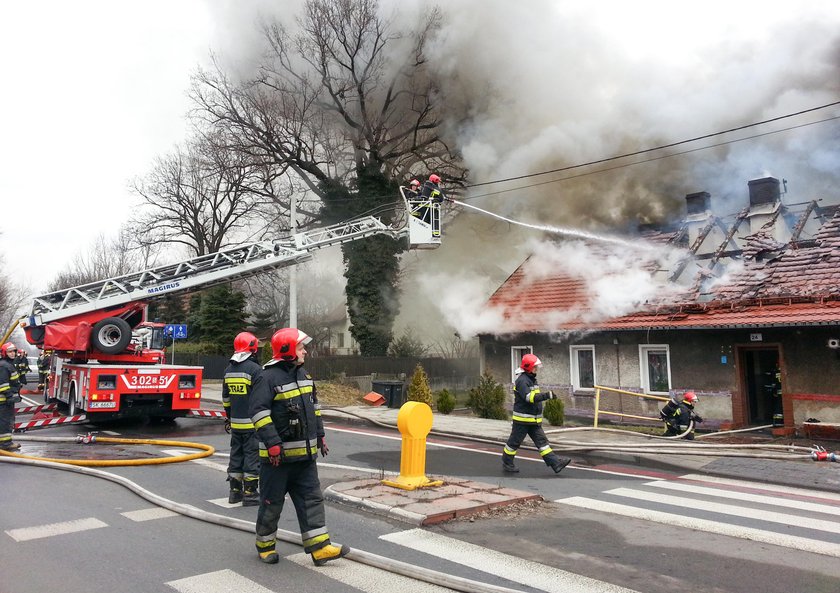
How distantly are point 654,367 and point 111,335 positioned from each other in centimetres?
1138

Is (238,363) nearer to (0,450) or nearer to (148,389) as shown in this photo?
(0,450)

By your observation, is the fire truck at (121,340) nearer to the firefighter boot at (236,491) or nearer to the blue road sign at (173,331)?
the blue road sign at (173,331)

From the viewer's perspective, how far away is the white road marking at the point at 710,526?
15.4 feet

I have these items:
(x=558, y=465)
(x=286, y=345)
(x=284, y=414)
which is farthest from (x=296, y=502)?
(x=558, y=465)

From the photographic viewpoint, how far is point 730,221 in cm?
1425

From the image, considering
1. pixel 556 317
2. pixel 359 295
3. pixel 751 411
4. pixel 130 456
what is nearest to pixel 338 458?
pixel 130 456

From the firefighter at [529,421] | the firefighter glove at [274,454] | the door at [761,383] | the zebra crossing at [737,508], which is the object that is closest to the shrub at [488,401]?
the door at [761,383]

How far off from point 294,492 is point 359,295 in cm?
1990

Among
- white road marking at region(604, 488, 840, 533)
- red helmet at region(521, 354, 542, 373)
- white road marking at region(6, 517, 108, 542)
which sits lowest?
white road marking at region(604, 488, 840, 533)

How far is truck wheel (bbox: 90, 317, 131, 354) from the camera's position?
1145 centimetres

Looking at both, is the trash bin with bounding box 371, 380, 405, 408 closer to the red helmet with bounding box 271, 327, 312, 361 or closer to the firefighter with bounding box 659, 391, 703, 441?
the firefighter with bounding box 659, 391, 703, 441

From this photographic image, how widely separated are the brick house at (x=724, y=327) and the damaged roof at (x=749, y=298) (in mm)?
24

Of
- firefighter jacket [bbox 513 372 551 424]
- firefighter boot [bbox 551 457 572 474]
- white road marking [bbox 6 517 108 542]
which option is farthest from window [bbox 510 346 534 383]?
white road marking [bbox 6 517 108 542]

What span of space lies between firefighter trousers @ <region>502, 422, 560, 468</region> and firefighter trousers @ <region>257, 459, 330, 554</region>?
13.0 feet
